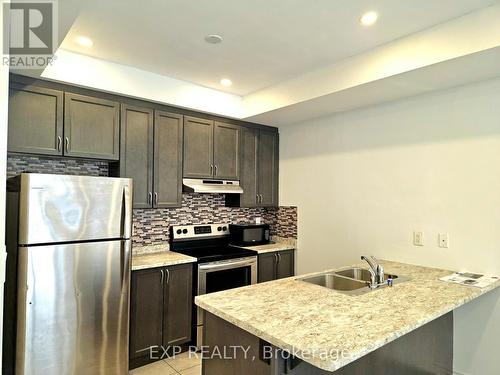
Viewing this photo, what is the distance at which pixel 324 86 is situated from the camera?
2.93m

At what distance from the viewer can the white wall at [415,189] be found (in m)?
2.48

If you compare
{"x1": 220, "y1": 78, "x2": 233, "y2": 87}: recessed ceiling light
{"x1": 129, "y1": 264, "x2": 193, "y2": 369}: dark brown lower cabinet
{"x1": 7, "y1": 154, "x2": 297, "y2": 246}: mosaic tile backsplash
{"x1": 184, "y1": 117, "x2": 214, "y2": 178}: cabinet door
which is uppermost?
{"x1": 220, "y1": 78, "x2": 233, "y2": 87}: recessed ceiling light

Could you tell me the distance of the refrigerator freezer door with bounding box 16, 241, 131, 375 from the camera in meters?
2.10

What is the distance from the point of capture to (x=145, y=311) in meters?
2.82

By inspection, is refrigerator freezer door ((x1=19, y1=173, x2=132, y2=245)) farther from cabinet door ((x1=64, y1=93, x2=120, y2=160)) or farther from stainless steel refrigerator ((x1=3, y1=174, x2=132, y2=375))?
cabinet door ((x1=64, y1=93, x2=120, y2=160))

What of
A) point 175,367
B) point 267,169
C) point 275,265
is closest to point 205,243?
point 275,265

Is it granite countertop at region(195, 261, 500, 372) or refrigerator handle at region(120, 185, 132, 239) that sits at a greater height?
refrigerator handle at region(120, 185, 132, 239)

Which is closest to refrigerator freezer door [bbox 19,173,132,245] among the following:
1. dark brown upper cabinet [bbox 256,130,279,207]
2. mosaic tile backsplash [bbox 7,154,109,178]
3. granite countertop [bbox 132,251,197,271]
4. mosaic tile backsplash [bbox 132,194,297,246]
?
granite countertop [bbox 132,251,197,271]

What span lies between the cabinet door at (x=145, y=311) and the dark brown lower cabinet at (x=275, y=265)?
1213 millimetres

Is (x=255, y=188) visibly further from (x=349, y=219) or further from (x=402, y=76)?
(x=402, y=76)

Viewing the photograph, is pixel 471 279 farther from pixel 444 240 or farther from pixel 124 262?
pixel 124 262

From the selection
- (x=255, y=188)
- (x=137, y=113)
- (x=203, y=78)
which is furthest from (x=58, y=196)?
(x=255, y=188)

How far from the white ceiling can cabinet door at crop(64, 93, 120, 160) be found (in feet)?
1.36

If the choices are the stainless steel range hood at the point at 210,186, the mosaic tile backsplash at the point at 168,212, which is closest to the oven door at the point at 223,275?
the mosaic tile backsplash at the point at 168,212
